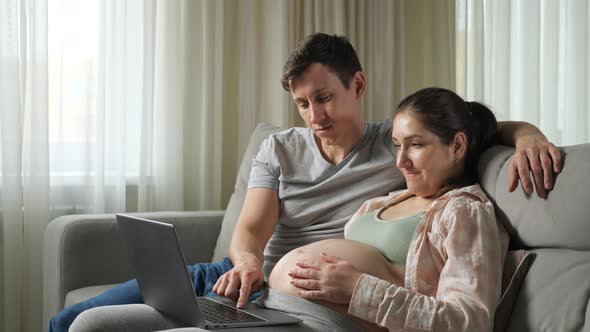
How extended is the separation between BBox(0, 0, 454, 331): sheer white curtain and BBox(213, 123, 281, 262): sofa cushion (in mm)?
436

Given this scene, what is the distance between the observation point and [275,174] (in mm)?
2174

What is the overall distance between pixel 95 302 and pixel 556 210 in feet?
4.00

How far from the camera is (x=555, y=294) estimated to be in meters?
1.40

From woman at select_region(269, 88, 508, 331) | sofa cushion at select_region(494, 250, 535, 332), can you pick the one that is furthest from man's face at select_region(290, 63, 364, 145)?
sofa cushion at select_region(494, 250, 535, 332)

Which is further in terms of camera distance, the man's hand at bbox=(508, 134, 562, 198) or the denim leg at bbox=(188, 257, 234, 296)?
the denim leg at bbox=(188, 257, 234, 296)

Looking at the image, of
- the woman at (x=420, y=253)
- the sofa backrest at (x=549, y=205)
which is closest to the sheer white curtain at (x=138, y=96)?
the woman at (x=420, y=253)

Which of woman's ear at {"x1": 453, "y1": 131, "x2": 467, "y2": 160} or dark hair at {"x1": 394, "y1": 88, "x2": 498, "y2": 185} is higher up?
dark hair at {"x1": 394, "y1": 88, "x2": 498, "y2": 185}

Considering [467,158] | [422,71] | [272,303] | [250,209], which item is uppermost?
[422,71]

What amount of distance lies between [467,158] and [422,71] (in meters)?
1.91

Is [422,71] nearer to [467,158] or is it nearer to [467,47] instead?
[467,47]

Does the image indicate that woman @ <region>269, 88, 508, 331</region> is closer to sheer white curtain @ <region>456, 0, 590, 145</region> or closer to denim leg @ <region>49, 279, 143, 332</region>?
denim leg @ <region>49, 279, 143, 332</region>

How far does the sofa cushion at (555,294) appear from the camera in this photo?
1347 mm

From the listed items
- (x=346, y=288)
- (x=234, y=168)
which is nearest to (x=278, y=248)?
(x=346, y=288)

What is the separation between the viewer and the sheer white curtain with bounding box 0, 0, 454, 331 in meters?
2.83
